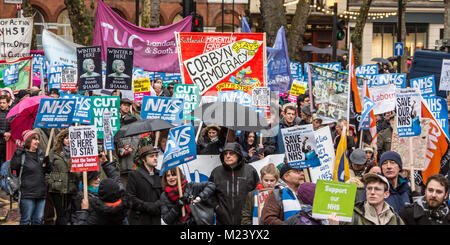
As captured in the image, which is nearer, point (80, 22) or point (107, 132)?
point (107, 132)

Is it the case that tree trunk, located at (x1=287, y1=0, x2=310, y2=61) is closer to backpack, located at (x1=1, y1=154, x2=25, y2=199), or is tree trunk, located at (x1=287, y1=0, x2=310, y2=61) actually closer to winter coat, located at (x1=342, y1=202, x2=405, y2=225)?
backpack, located at (x1=1, y1=154, x2=25, y2=199)

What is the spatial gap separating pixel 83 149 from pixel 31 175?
1.19 m

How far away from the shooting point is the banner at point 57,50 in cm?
1431

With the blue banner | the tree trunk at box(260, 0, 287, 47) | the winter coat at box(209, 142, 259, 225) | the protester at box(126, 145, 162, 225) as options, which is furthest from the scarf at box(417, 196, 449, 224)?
the tree trunk at box(260, 0, 287, 47)

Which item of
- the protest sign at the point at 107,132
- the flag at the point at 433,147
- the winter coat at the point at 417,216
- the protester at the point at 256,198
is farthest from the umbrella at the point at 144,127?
the winter coat at the point at 417,216

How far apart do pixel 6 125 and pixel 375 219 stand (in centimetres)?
831

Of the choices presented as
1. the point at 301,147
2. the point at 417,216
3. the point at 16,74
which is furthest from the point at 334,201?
the point at 16,74

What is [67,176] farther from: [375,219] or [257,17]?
[257,17]

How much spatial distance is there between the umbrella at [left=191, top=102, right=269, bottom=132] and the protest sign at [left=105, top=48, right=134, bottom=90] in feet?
6.27

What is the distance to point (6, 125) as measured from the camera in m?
12.2

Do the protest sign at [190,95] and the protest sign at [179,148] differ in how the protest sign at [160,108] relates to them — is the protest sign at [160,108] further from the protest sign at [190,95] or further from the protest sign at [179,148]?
the protest sign at [179,148]

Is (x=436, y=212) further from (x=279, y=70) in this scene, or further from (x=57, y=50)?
(x=57, y=50)

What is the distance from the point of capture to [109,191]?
6.54m

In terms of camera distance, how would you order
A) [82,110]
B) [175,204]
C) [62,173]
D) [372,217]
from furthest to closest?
[82,110] < [62,173] < [175,204] < [372,217]
